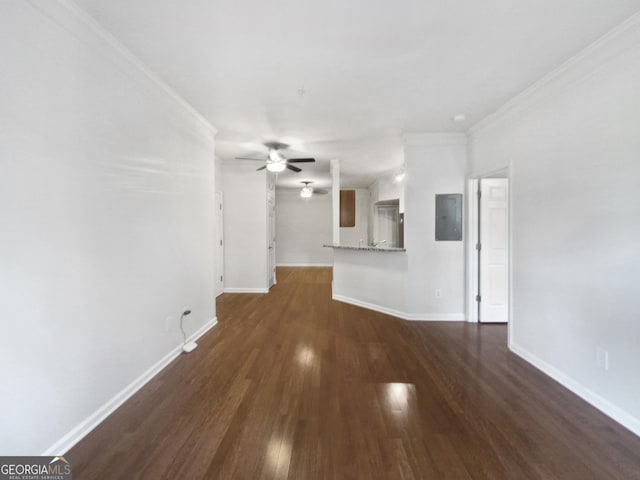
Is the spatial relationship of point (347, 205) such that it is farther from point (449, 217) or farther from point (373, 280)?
point (449, 217)

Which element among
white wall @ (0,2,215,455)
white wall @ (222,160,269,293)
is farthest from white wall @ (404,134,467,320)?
white wall @ (0,2,215,455)

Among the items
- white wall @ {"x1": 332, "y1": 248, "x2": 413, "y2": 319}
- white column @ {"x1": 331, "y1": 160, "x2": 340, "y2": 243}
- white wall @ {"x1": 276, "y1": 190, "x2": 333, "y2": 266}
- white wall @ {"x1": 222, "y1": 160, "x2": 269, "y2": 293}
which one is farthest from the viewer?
white wall @ {"x1": 276, "y1": 190, "x2": 333, "y2": 266}

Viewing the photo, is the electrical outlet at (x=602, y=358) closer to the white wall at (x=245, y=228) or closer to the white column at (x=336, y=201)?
the white column at (x=336, y=201)

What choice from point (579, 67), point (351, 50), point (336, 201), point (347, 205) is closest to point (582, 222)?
point (579, 67)

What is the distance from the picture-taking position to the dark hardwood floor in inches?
60.1

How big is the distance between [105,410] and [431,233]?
404 cm

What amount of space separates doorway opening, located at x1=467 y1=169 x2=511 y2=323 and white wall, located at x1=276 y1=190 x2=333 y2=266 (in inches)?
247

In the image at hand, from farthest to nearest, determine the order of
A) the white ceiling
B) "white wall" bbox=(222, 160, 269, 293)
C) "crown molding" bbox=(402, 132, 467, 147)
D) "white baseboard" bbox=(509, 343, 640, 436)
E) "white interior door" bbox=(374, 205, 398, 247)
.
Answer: "white interior door" bbox=(374, 205, 398, 247)
"white wall" bbox=(222, 160, 269, 293)
"crown molding" bbox=(402, 132, 467, 147)
"white baseboard" bbox=(509, 343, 640, 436)
the white ceiling

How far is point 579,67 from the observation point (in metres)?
2.18

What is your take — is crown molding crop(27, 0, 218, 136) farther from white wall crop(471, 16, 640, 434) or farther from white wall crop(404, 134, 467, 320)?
white wall crop(471, 16, 640, 434)

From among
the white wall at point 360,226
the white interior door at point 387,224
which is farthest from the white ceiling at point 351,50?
the white wall at point 360,226

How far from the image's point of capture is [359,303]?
4809 mm

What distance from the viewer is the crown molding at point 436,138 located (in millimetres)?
3896

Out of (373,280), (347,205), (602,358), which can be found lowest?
(602,358)
